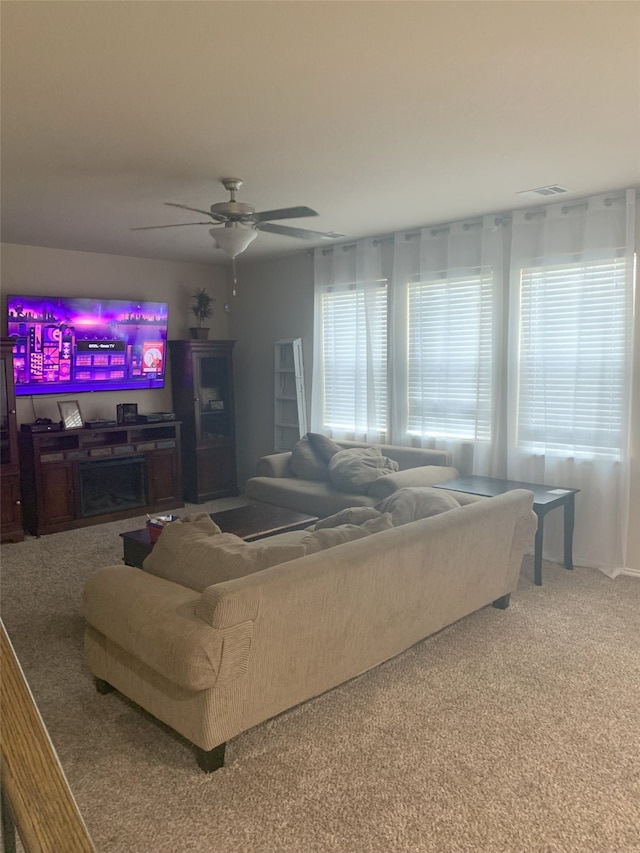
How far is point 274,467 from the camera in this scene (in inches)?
222

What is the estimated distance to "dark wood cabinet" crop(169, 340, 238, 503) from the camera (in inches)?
259

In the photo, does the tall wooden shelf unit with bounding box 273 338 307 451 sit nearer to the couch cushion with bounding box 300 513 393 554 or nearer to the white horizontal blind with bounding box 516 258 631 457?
the white horizontal blind with bounding box 516 258 631 457

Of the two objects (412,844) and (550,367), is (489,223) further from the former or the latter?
(412,844)

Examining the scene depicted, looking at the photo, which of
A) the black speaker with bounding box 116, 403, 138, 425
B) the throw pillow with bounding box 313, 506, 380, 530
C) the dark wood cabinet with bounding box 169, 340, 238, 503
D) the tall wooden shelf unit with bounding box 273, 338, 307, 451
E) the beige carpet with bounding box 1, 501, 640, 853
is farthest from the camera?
the dark wood cabinet with bounding box 169, 340, 238, 503

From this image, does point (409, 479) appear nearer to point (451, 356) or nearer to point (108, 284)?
point (451, 356)

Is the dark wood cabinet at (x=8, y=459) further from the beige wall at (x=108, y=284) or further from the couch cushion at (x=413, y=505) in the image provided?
the couch cushion at (x=413, y=505)

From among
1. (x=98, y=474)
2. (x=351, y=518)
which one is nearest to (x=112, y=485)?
(x=98, y=474)

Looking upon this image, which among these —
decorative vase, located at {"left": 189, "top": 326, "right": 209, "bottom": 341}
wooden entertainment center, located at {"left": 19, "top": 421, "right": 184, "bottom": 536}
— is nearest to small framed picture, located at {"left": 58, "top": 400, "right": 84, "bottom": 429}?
wooden entertainment center, located at {"left": 19, "top": 421, "right": 184, "bottom": 536}

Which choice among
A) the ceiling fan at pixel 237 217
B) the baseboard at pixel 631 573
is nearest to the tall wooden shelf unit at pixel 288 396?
the ceiling fan at pixel 237 217

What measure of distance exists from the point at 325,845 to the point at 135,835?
1.99 feet

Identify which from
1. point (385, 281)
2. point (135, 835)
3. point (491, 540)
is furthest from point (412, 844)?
point (385, 281)

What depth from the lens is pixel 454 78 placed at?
2.45 metres

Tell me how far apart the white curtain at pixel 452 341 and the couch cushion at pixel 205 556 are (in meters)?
2.97

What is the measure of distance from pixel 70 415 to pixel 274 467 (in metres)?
1.96
